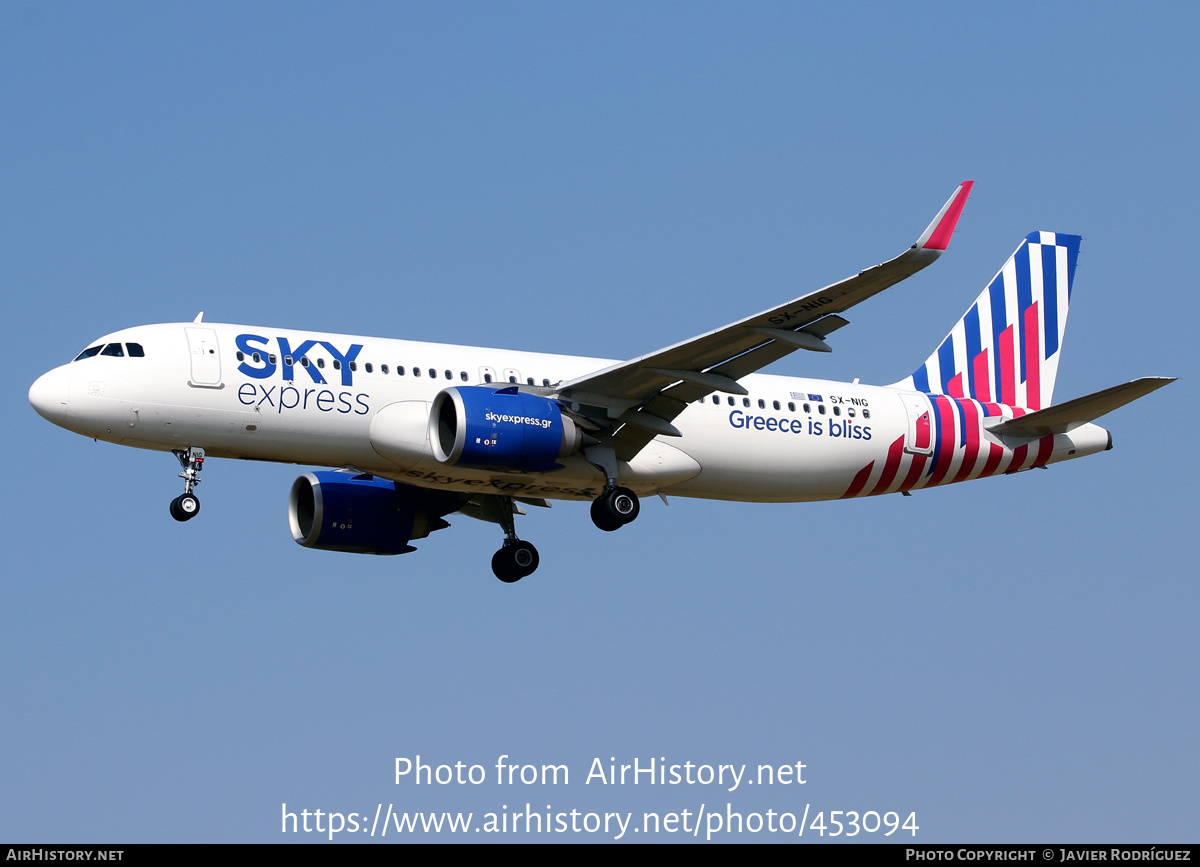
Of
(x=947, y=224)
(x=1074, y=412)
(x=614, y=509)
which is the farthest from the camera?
(x=1074, y=412)

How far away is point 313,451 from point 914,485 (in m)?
14.0

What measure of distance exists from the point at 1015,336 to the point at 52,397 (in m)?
22.6

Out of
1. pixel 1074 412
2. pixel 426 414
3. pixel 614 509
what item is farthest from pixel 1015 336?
pixel 426 414

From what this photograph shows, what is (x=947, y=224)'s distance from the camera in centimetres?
2775

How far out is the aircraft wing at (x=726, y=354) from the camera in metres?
28.0

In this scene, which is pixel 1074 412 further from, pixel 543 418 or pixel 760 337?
pixel 543 418

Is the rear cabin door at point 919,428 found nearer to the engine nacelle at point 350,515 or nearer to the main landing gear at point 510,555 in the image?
the main landing gear at point 510,555

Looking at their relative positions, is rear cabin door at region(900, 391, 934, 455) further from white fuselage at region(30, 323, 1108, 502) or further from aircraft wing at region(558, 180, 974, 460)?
aircraft wing at region(558, 180, 974, 460)

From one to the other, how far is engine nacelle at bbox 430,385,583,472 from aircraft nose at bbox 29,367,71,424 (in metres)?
6.83

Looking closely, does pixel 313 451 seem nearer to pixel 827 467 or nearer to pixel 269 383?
pixel 269 383

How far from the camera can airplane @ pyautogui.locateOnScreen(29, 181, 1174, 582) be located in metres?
31.5

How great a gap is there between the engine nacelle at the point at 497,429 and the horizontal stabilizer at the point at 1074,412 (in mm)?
11101

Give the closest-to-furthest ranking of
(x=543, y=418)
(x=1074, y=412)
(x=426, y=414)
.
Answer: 1. (x=543, y=418)
2. (x=426, y=414)
3. (x=1074, y=412)

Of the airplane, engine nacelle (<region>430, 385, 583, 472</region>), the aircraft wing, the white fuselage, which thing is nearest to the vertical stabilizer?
the airplane
